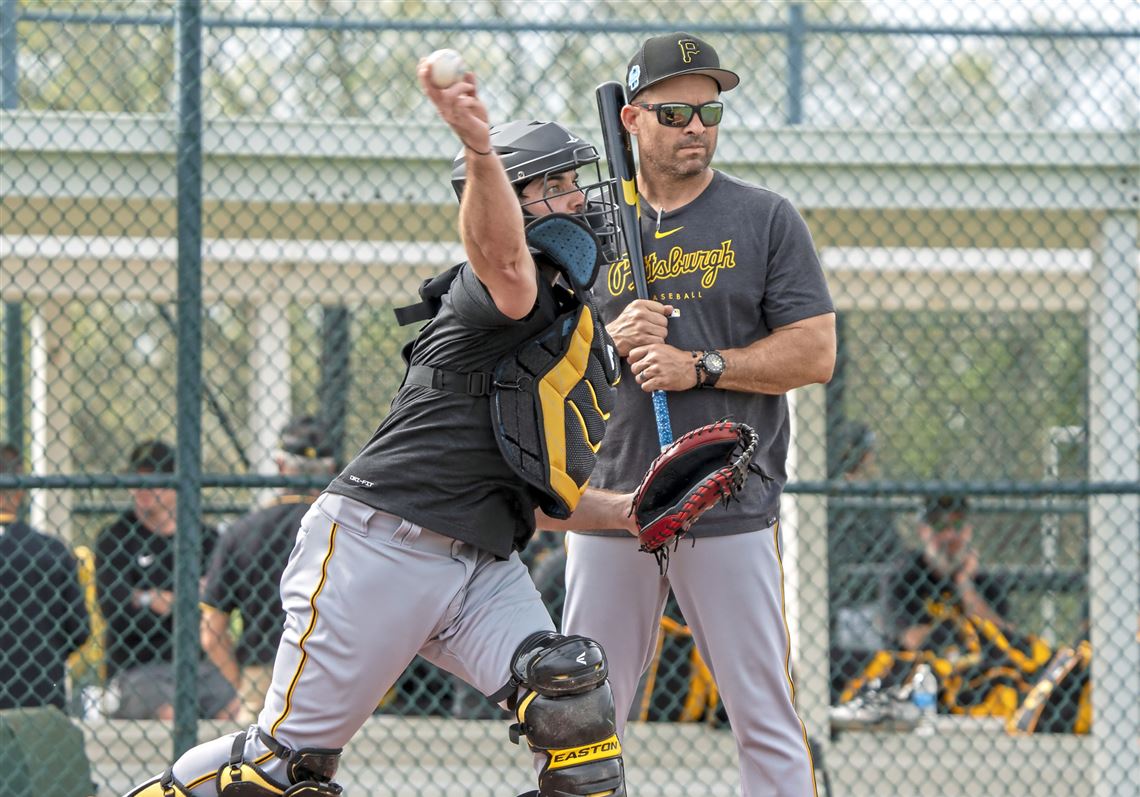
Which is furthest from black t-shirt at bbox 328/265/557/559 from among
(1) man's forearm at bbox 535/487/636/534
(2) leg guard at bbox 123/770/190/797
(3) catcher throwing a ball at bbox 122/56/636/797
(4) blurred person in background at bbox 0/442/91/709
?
(4) blurred person in background at bbox 0/442/91/709

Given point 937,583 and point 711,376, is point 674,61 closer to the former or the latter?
point 711,376

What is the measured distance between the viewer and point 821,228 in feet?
21.3

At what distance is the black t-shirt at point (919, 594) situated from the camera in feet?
25.6

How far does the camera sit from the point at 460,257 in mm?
7270

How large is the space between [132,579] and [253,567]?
3.29 ft

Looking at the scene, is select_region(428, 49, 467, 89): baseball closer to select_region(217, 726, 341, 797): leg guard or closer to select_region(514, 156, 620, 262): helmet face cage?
select_region(514, 156, 620, 262): helmet face cage

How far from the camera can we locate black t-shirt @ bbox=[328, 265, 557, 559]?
3.24 m

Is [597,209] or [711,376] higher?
[597,209]

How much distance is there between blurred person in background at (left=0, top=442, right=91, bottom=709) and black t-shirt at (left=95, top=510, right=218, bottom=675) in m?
0.68

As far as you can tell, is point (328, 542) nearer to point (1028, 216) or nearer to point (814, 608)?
point (814, 608)

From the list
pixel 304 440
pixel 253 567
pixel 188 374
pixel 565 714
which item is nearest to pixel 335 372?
pixel 304 440

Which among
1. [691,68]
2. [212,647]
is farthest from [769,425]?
[212,647]

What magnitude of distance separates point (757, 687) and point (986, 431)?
37.5ft

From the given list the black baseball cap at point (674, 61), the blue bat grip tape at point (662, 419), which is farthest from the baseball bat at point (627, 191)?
the black baseball cap at point (674, 61)
